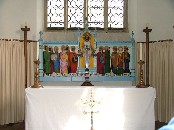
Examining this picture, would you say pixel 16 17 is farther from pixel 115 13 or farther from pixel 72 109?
pixel 72 109

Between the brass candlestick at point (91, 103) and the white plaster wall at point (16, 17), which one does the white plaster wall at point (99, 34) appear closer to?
the white plaster wall at point (16, 17)

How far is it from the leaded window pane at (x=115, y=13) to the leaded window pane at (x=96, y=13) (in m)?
0.22

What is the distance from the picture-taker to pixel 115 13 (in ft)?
27.8

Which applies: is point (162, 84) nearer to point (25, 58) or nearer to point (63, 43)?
point (63, 43)

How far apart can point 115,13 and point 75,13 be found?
112 centimetres

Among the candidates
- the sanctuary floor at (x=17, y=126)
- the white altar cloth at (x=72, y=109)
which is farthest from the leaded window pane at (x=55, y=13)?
the white altar cloth at (x=72, y=109)

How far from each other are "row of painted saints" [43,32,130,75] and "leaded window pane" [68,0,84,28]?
810 mm

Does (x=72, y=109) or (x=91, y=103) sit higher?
(x=91, y=103)

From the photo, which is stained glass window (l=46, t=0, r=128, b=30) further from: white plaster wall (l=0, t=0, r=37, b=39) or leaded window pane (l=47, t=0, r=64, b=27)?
white plaster wall (l=0, t=0, r=37, b=39)

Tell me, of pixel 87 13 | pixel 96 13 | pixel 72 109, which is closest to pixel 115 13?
pixel 96 13

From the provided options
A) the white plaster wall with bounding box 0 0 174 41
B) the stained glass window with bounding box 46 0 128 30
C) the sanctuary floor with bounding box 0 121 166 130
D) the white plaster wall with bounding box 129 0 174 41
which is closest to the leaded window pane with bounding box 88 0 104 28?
the stained glass window with bounding box 46 0 128 30

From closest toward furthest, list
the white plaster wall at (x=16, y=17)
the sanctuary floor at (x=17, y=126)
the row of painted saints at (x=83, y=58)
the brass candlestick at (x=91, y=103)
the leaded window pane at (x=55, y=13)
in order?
the brass candlestick at (x=91, y=103) < the sanctuary floor at (x=17, y=126) < the row of painted saints at (x=83, y=58) < the white plaster wall at (x=16, y=17) < the leaded window pane at (x=55, y=13)

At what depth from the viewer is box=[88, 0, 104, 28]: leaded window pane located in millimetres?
8445

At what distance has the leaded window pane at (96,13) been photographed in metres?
8.45
